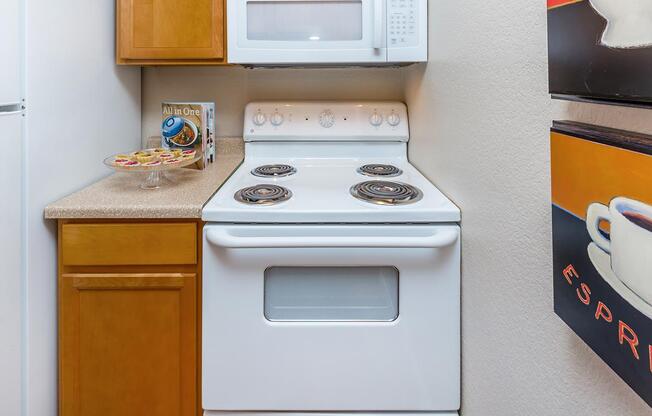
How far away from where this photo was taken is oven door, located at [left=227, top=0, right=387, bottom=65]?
5.09 feet

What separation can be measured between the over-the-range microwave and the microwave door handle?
0.02m

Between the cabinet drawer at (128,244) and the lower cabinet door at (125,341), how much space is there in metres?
0.04

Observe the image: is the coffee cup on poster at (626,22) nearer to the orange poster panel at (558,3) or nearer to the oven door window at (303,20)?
the orange poster panel at (558,3)

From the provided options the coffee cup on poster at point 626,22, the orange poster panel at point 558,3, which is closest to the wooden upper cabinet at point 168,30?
the orange poster panel at point 558,3

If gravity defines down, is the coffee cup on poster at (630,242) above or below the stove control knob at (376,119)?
below

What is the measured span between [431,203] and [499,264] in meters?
0.34

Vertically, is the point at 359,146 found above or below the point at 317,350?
above

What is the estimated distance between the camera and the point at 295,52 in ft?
5.13

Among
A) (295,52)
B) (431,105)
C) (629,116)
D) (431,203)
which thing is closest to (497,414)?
(431,203)

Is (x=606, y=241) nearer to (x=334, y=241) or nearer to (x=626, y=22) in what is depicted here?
(x=626, y=22)

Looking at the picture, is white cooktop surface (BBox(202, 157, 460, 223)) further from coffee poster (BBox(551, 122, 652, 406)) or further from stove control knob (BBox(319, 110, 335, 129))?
coffee poster (BBox(551, 122, 652, 406))

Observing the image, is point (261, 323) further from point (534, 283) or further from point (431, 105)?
point (431, 105)

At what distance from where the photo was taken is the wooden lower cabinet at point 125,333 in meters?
1.17

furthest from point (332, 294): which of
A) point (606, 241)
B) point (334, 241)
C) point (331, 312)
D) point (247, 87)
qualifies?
point (247, 87)
